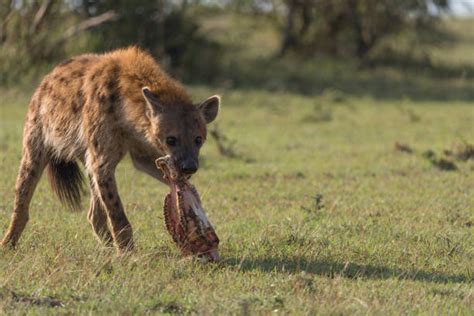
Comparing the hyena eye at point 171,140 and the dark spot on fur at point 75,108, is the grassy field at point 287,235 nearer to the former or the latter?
the hyena eye at point 171,140

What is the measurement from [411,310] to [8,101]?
30.8ft

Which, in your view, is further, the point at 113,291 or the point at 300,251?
the point at 300,251

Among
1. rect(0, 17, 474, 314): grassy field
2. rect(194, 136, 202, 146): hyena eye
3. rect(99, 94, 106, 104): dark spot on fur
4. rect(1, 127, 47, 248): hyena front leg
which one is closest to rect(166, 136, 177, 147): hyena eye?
rect(194, 136, 202, 146): hyena eye

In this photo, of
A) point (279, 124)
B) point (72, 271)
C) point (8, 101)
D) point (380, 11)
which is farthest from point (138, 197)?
point (380, 11)

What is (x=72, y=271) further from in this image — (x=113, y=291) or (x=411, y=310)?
(x=411, y=310)

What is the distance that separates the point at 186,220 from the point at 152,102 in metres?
0.62

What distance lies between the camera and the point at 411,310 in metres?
4.34

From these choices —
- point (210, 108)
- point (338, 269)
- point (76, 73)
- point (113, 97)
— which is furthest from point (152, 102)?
point (338, 269)

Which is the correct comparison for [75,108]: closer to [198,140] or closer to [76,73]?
[76,73]

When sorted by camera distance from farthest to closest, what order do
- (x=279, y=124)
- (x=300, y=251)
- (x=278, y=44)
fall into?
(x=278, y=44) < (x=279, y=124) < (x=300, y=251)

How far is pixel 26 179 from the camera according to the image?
19.0 ft

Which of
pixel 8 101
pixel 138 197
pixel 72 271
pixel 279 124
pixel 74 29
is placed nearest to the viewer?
pixel 72 271

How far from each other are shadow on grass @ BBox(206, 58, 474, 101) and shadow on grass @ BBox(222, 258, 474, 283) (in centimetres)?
954

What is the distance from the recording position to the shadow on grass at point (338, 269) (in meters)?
4.98
